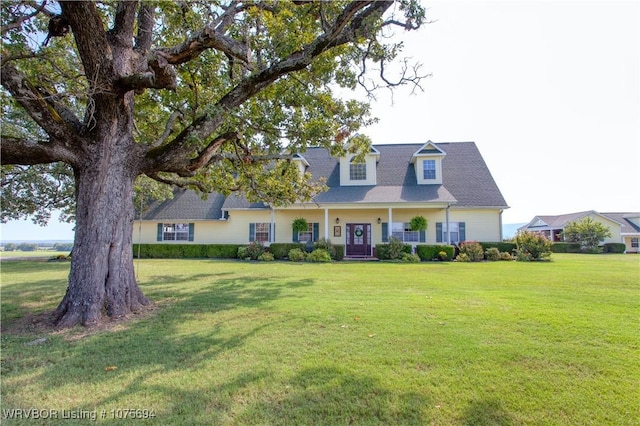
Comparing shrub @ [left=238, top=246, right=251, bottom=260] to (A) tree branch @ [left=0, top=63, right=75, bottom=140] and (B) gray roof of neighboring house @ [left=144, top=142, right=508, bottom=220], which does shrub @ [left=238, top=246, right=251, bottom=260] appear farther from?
(A) tree branch @ [left=0, top=63, right=75, bottom=140]

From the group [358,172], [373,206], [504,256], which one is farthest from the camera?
[358,172]

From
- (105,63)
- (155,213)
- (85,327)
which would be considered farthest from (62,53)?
(155,213)

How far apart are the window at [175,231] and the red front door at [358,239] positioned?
35.5 ft

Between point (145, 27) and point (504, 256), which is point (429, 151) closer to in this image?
point (504, 256)

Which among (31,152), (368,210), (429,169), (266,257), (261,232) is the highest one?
(429,169)

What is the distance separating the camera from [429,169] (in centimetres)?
2072

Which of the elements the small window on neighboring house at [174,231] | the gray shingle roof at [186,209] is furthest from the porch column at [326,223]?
the small window on neighboring house at [174,231]

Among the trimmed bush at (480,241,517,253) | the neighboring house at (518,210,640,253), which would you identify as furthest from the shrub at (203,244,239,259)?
the neighboring house at (518,210,640,253)

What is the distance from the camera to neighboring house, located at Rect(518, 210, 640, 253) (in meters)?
36.0

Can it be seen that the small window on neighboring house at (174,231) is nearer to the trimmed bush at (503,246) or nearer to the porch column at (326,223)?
the porch column at (326,223)

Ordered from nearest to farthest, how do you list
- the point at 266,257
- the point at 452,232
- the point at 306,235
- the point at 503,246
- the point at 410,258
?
1. the point at 410,258
2. the point at 266,257
3. the point at 503,246
4. the point at 452,232
5. the point at 306,235

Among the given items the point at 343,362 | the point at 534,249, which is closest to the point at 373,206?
the point at 534,249

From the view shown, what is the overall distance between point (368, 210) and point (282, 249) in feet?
19.1

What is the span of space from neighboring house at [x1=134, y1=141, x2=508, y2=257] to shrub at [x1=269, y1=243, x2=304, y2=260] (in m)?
1.67
